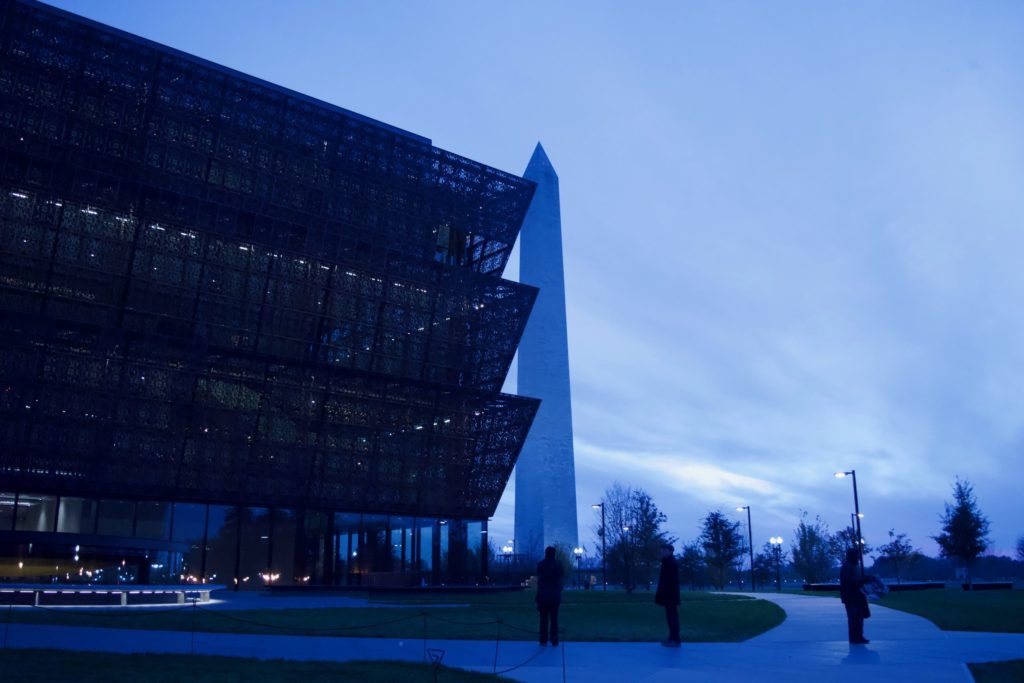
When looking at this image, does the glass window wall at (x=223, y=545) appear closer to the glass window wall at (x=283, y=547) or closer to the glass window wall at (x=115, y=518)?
the glass window wall at (x=283, y=547)

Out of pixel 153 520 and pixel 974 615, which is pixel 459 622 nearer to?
pixel 974 615

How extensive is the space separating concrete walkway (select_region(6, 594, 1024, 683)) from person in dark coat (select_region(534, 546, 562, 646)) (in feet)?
1.52

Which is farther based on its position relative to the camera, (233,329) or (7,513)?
(233,329)

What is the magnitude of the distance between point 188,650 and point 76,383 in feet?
102

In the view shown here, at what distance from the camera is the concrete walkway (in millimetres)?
12633

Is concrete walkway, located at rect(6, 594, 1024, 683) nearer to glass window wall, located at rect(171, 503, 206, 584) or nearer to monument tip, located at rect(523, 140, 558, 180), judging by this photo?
glass window wall, located at rect(171, 503, 206, 584)

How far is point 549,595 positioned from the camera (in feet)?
56.1

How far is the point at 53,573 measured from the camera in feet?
148

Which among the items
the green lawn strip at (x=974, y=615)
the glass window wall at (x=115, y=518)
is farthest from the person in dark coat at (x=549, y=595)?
the glass window wall at (x=115, y=518)

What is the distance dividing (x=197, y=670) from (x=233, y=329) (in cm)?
3885

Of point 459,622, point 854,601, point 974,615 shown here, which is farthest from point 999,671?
point 974,615

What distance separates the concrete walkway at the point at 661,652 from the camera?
12633mm

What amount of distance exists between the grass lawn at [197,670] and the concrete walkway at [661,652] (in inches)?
38.3

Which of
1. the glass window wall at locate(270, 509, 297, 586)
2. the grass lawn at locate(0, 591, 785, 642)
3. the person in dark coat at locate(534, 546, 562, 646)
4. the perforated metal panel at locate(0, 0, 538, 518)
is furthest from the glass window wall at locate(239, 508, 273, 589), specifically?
the person in dark coat at locate(534, 546, 562, 646)
